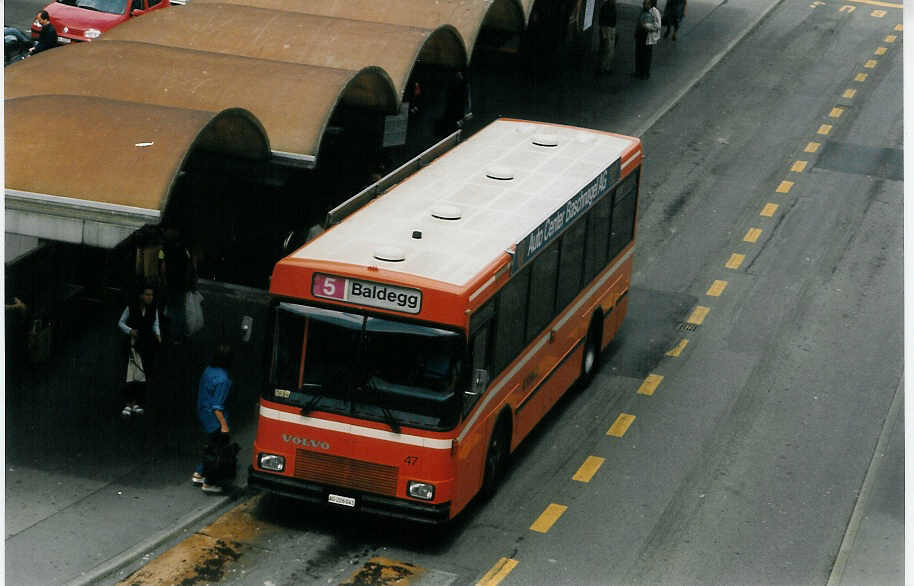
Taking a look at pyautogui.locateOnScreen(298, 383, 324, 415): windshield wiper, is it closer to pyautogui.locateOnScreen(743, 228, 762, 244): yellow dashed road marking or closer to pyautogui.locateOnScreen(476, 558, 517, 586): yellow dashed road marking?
pyautogui.locateOnScreen(476, 558, 517, 586): yellow dashed road marking

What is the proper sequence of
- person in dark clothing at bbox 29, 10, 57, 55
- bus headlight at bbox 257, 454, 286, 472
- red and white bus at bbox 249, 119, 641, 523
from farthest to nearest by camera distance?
person in dark clothing at bbox 29, 10, 57, 55, bus headlight at bbox 257, 454, 286, 472, red and white bus at bbox 249, 119, 641, 523

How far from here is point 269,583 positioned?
1350 centimetres

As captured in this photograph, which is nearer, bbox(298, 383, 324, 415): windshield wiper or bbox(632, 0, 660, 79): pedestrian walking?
bbox(298, 383, 324, 415): windshield wiper

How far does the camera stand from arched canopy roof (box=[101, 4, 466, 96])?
20469mm

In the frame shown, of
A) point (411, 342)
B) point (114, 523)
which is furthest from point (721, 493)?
point (114, 523)

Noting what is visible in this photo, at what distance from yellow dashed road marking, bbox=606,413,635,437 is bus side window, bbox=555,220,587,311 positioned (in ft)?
5.42

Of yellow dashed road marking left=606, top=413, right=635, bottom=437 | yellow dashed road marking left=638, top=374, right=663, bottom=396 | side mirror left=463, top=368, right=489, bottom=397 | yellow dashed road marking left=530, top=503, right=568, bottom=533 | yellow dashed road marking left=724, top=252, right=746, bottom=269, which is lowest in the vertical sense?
yellow dashed road marking left=530, top=503, right=568, bottom=533

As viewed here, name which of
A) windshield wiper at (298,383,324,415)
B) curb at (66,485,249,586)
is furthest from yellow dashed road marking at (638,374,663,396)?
windshield wiper at (298,383,324,415)

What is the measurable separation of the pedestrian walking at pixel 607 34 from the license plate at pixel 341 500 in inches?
821

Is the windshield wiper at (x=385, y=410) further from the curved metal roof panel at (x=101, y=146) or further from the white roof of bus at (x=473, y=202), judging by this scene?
the curved metal roof panel at (x=101, y=146)

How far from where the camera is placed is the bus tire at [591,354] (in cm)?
1878

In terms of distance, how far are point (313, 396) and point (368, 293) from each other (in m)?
1.16

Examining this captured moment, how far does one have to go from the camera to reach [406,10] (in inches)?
915

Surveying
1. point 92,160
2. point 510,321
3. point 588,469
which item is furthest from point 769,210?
point 92,160
